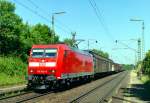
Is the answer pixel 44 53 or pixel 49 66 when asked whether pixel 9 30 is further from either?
pixel 49 66

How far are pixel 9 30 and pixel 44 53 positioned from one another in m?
24.5

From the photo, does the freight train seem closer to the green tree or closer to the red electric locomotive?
the red electric locomotive

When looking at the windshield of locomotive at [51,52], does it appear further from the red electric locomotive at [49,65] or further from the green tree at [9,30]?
the green tree at [9,30]

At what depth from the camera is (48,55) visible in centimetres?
2717

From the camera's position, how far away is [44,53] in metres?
27.4

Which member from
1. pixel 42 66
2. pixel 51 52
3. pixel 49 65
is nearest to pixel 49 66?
pixel 49 65

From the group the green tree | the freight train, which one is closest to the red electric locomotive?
the freight train

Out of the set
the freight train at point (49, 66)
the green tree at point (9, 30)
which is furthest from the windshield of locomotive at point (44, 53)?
the green tree at point (9, 30)

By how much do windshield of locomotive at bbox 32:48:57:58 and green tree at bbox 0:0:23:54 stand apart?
23514 mm

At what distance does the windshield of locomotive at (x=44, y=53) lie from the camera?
2713 centimetres

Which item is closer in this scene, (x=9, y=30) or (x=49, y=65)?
(x=49, y=65)

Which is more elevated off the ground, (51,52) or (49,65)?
(51,52)

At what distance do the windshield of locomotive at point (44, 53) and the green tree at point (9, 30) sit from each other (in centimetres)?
2351

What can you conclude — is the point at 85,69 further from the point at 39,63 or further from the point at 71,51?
the point at 39,63
